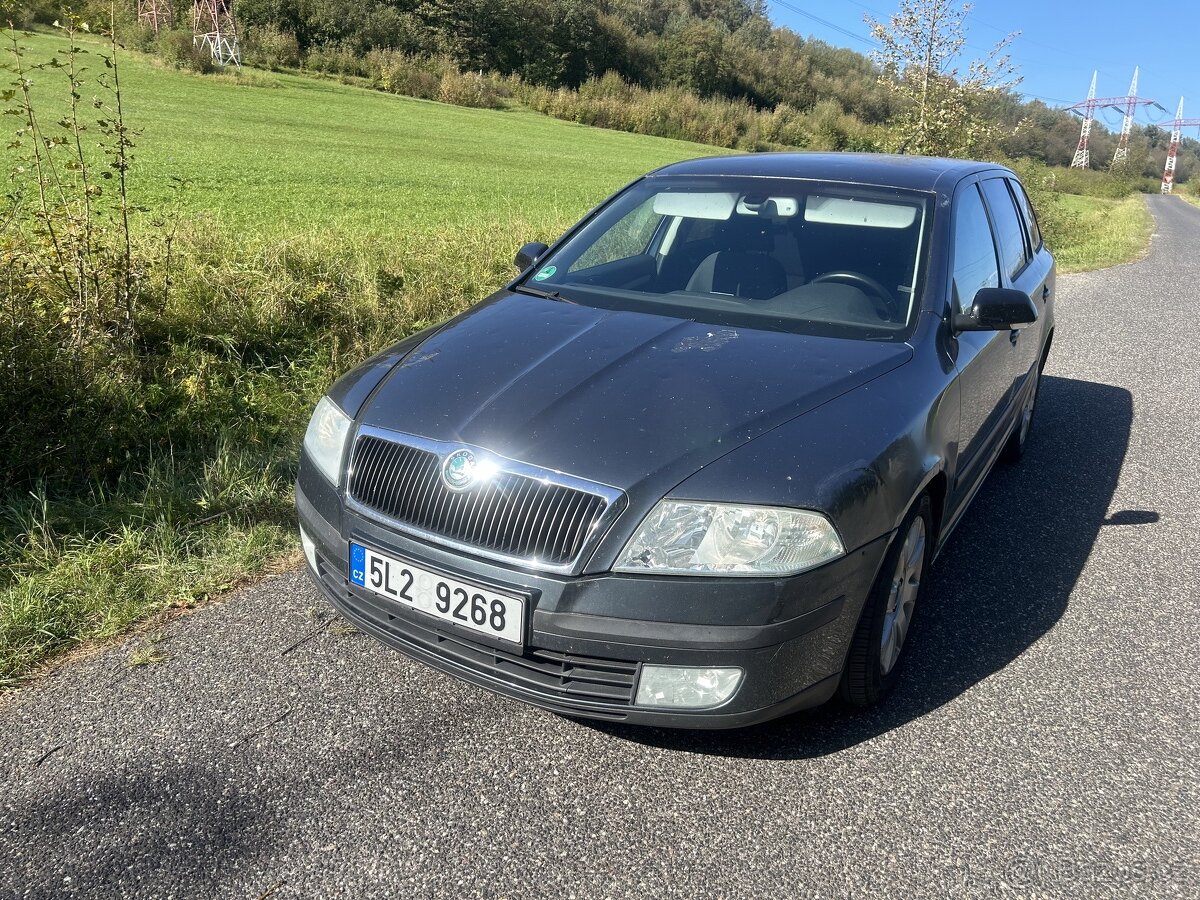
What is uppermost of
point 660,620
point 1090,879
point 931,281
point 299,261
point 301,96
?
point 301,96

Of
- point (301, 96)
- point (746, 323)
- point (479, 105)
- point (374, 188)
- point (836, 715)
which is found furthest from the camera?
point (479, 105)

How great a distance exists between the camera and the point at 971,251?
363 cm

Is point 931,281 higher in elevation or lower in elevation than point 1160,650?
higher

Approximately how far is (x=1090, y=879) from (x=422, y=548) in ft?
5.99

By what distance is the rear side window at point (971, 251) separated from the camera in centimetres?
339

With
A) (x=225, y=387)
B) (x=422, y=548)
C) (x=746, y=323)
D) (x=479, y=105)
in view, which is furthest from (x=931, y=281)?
(x=479, y=105)

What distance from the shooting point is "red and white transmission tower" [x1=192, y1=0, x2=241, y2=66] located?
44.2 meters

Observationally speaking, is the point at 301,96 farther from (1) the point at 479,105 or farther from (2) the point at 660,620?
(2) the point at 660,620

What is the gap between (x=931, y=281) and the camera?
10.5 feet

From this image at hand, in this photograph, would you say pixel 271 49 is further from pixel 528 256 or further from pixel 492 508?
pixel 492 508

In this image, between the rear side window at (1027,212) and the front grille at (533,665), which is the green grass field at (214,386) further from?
the rear side window at (1027,212)

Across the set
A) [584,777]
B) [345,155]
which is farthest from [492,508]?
[345,155]

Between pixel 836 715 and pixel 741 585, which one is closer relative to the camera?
pixel 741 585

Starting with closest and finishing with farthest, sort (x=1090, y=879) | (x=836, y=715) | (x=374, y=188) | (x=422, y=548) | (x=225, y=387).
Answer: (x=1090, y=879) < (x=422, y=548) < (x=836, y=715) < (x=225, y=387) < (x=374, y=188)
